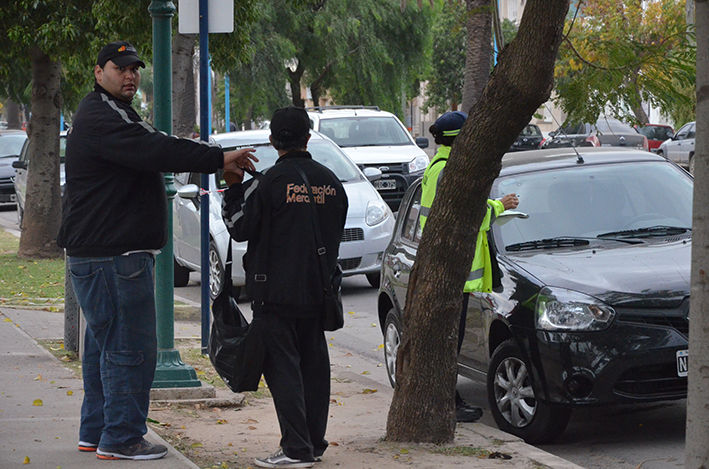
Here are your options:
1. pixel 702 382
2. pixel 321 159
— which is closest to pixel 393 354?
pixel 702 382

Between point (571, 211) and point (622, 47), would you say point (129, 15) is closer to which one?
point (571, 211)

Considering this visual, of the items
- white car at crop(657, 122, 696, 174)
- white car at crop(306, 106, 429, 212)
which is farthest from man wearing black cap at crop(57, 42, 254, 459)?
white car at crop(657, 122, 696, 174)

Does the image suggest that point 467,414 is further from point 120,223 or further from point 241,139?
point 241,139

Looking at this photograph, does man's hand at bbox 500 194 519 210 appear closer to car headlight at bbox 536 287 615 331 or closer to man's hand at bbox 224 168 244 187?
car headlight at bbox 536 287 615 331

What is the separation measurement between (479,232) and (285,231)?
158 cm

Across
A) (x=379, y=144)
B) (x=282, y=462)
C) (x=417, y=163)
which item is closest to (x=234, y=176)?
A: (x=282, y=462)

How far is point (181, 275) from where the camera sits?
13781mm

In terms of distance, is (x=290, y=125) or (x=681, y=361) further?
(x=681, y=361)

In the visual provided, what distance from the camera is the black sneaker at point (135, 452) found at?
5062mm

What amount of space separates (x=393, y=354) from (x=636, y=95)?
9.13 feet

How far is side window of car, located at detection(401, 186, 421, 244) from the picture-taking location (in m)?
7.61

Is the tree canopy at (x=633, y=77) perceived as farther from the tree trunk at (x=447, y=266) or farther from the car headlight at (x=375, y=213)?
the car headlight at (x=375, y=213)

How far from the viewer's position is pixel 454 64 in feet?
176

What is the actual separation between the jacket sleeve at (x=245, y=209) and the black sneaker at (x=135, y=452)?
106 centimetres
